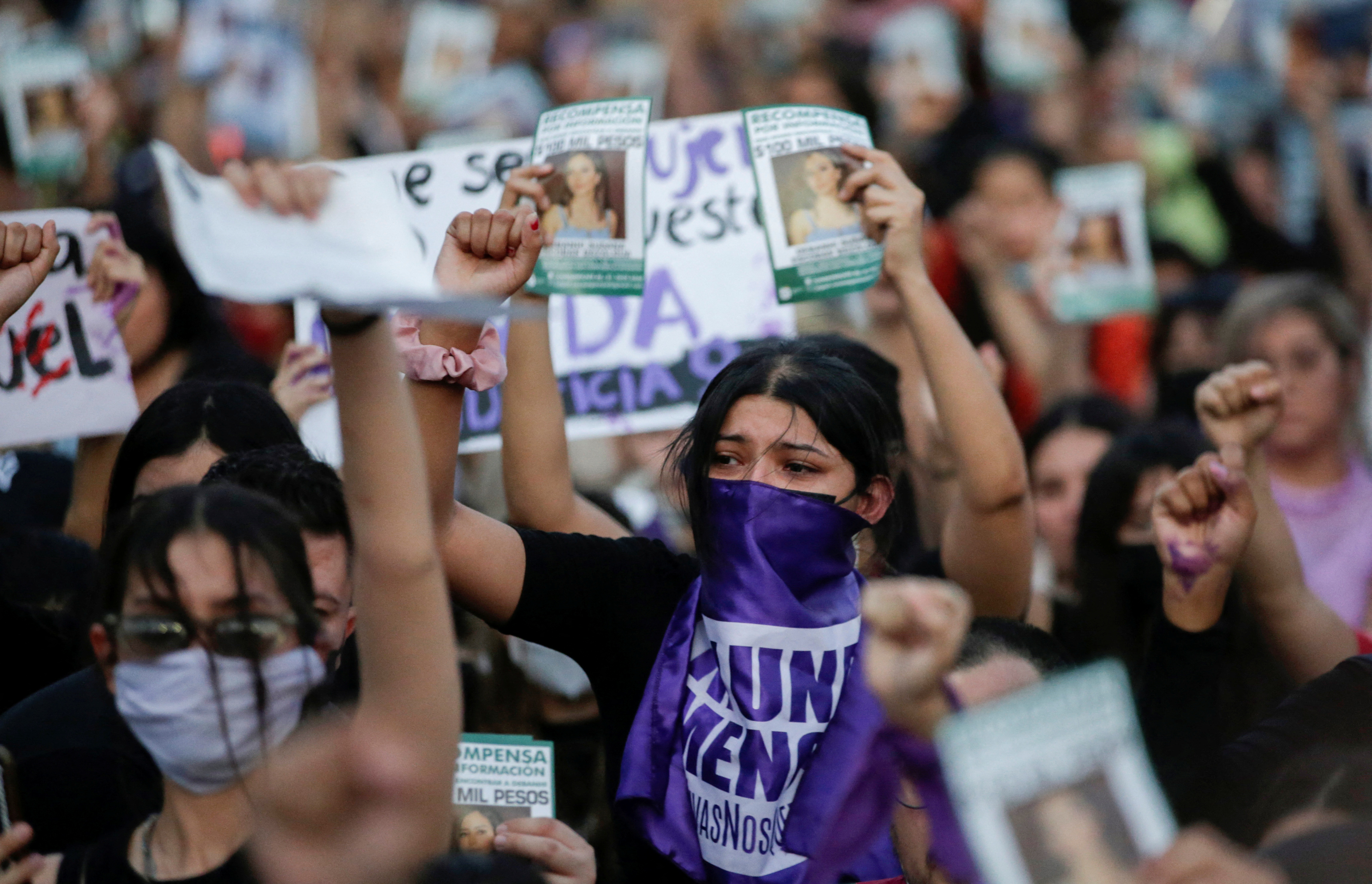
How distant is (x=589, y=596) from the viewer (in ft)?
7.93

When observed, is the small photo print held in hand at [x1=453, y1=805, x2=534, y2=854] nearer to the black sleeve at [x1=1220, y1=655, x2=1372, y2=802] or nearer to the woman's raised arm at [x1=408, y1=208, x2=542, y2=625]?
the woman's raised arm at [x1=408, y1=208, x2=542, y2=625]

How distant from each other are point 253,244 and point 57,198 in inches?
155

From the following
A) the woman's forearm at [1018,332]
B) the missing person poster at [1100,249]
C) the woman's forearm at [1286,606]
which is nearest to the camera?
the woman's forearm at [1286,606]

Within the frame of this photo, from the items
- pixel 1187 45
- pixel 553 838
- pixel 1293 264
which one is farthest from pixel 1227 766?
pixel 1187 45

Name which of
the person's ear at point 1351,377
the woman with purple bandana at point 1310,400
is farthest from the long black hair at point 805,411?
the person's ear at point 1351,377

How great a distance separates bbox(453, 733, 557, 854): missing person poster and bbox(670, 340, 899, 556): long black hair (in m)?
0.43

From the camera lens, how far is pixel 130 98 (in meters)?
7.73

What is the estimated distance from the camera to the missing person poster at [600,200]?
3029 mm

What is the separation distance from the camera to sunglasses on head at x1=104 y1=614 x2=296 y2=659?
1755mm

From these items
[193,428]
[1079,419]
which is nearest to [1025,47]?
[1079,419]

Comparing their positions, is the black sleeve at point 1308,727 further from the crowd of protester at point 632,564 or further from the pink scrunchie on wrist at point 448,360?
the pink scrunchie on wrist at point 448,360


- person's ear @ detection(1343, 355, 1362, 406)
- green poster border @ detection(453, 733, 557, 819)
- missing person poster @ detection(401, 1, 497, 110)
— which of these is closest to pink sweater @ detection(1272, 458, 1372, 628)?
person's ear @ detection(1343, 355, 1362, 406)

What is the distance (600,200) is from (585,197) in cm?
3

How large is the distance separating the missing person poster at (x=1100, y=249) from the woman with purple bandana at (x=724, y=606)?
2568 millimetres
